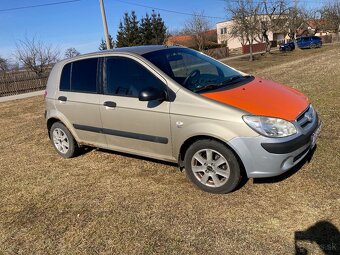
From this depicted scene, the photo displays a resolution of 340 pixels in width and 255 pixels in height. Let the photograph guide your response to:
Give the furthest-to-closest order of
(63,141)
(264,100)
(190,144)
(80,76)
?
1. (63,141)
2. (80,76)
3. (190,144)
4. (264,100)

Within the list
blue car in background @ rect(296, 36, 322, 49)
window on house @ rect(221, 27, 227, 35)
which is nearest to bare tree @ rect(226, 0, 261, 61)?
blue car in background @ rect(296, 36, 322, 49)

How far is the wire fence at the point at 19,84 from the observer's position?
845 inches

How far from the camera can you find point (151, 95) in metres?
4.17

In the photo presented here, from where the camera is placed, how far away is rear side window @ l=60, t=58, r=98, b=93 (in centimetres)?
519

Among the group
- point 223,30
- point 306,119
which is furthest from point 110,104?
point 223,30

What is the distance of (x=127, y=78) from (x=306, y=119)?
2291mm

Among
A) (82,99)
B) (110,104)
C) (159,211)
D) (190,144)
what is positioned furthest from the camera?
(82,99)

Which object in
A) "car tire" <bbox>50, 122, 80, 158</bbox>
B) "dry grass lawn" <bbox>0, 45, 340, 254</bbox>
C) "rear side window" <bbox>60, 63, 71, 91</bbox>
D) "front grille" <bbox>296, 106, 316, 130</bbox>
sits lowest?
"dry grass lawn" <bbox>0, 45, 340, 254</bbox>

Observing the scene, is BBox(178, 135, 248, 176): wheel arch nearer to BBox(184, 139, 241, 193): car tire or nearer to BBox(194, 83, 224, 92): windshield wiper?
BBox(184, 139, 241, 193): car tire

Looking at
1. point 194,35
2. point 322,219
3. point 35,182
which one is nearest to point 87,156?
point 35,182

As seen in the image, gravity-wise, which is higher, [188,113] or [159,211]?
[188,113]

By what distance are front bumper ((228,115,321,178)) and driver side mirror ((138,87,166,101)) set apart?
1002 millimetres

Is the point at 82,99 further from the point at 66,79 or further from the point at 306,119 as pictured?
the point at 306,119

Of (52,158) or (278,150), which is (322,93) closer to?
(278,150)
